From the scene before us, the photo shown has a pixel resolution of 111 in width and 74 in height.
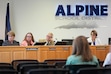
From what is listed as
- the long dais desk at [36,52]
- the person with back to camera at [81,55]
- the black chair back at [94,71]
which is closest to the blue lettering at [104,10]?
the long dais desk at [36,52]

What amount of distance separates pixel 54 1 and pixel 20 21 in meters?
1.80

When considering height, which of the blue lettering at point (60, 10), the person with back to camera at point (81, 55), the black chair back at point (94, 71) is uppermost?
the blue lettering at point (60, 10)

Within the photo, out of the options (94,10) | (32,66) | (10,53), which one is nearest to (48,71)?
(32,66)

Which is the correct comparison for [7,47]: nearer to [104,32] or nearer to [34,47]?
[34,47]

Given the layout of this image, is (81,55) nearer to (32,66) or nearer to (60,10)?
(32,66)

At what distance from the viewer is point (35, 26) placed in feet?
42.0

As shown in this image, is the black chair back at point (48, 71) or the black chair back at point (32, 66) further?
the black chair back at point (32, 66)

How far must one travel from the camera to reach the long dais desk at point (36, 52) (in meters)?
8.09

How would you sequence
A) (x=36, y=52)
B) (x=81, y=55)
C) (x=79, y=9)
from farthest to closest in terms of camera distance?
(x=79, y=9)
(x=36, y=52)
(x=81, y=55)

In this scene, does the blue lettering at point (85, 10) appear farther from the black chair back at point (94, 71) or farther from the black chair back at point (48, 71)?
the black chair back at point (48, 71)

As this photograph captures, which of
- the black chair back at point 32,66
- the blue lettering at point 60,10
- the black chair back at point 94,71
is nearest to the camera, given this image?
the black chair back at point 94,71

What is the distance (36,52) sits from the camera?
27.3 ft

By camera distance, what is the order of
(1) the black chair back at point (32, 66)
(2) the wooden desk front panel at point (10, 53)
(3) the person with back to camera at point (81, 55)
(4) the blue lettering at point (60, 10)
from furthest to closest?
(4) the blue lettering at point (60, 10) < (2) the wooden desk front panel at point (10, 53) < (3) the person with back to camera at point (81, 55) < (1) the black chair back at point (32, 66)

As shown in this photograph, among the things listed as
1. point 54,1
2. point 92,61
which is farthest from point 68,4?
point 92,61
